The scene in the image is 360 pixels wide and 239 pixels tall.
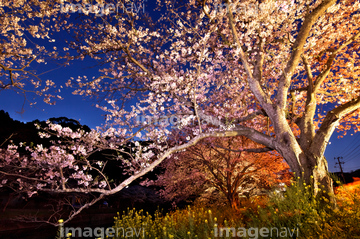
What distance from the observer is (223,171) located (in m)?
11.2

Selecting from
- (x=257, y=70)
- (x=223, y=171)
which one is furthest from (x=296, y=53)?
(x=223, y=171)

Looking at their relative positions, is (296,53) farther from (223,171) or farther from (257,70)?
(223,171)

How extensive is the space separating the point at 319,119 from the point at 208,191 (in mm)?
8820

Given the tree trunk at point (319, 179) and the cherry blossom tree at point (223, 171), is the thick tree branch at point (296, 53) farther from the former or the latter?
the cherry blossom tree at point (223, 171)

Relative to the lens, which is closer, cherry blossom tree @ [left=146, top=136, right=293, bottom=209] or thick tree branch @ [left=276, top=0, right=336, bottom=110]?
thick tree branch @ [left=276, top=0, right=336, bottom=110]

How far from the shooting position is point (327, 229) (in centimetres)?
348

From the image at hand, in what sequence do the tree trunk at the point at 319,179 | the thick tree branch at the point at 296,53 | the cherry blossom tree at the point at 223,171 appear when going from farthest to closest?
the cherry blossom tree at the point at 223,171, the thick tree branch at the point at 296,53, the tree trunk at the point at 319,179

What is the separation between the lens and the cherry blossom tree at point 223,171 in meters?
10.2

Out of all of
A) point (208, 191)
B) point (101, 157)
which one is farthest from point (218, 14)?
point (101, 157)

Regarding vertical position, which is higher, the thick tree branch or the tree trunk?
the thick tree branch

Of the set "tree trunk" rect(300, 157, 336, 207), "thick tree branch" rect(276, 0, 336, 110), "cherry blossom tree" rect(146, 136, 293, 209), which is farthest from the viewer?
"cherry blossom tree" rect(146, 136, 293, 209)

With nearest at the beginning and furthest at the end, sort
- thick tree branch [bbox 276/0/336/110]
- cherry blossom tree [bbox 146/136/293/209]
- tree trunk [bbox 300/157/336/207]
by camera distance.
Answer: tree trunk [bbox 300/157/336/207] → thick tree branch [bbox 276/0/336/110] → cherry blossom tree [bbox 146/136/293/209]

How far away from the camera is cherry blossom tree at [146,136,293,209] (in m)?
10.2

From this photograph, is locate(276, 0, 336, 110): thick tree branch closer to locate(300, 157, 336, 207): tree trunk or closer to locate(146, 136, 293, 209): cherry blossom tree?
locate(300, 157, 336, 207): tree trunk
